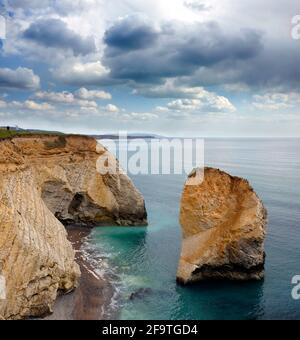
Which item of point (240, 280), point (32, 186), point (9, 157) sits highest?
point (9, 157)

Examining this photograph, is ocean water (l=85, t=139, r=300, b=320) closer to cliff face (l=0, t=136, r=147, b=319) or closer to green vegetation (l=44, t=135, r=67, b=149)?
cliff face (l=0, t=136, r=147, b=319)

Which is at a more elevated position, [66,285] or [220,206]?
[220,206]

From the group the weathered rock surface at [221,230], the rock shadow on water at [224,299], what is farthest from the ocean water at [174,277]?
the weathered rock surface at [221,230]

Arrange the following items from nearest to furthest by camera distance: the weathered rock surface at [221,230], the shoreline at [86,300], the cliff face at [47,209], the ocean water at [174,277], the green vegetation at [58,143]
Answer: the cliff face at [47,209]
the shoreline at [86,300]
the ocean water at [174,277]
the weathered rock surface at [221,230]
the green vegetation at [58,143]

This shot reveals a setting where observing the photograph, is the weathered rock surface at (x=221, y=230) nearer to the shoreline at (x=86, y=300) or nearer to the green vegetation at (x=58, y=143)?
the shoreline at (x=86, y=300)

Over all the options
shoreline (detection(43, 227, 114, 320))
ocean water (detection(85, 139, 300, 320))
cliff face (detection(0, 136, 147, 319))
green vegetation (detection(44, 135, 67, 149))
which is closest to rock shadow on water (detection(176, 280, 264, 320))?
ocean water (detection(85, 139, 300, 320))
